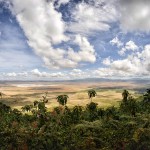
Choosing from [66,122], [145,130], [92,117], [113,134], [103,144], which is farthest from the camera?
[92,117]

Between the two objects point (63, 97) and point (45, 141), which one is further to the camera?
point (63, 97)

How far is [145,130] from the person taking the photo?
31578 millimetres

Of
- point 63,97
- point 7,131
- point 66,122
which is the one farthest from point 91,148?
point 63,97

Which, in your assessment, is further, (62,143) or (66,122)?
(66,122)

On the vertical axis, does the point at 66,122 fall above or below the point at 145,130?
below

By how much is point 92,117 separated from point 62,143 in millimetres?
51883

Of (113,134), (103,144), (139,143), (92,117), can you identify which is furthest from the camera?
(92,117)

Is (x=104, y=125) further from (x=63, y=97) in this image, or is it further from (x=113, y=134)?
(x=63, y=97)

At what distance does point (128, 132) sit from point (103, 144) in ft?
13.4

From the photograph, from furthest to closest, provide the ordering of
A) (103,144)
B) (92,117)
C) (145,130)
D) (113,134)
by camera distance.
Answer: (92,117) < (113,134) < (103,144) < (145,130)

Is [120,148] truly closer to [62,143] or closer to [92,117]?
[62,143]

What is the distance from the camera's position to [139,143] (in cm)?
3388

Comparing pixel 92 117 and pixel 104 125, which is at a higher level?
pixel 104 125

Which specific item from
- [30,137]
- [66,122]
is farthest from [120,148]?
[66,122]
